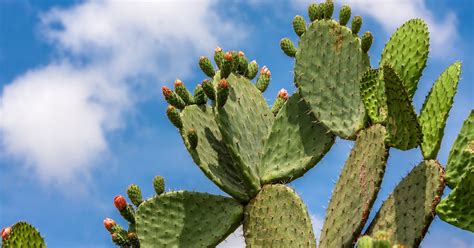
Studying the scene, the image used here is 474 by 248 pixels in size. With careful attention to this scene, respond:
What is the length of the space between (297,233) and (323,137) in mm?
733

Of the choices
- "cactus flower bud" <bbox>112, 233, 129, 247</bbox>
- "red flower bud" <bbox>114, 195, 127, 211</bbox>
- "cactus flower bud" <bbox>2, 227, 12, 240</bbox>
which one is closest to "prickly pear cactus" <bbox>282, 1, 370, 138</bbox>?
"red flower bud" <bbox>114, 195, 127, 211</bbox>

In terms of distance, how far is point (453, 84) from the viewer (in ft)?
15.8

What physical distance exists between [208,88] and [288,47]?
0.71m

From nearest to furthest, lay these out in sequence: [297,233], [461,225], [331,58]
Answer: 1. [461,225]
2. [297,233]
3. [331,58]

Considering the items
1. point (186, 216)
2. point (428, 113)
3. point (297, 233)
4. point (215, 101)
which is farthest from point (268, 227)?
point (428, 113)

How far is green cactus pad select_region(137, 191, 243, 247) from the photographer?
5.39 m

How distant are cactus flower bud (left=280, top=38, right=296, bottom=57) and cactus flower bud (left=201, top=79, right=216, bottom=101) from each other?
651 millimetres

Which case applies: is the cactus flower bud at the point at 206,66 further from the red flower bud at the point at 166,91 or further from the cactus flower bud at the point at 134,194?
the cactus flower bud at the point at 134,194

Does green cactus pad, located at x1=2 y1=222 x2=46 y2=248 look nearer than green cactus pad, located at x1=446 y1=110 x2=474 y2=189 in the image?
Yes

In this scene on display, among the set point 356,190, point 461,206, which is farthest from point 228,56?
point 461,206

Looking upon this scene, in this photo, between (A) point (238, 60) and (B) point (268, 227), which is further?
(A) point (238, 60)

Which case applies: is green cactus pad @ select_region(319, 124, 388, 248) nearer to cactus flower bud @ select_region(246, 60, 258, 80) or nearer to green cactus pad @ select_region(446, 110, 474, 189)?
green cactus pad @ select_region(446, 110, 474, 189)

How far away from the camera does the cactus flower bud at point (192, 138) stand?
5.40m

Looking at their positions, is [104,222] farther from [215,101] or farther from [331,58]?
[331,58]
